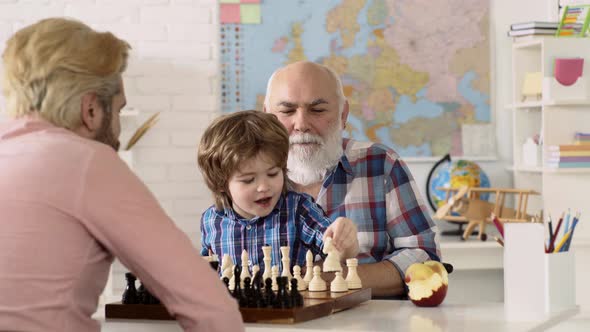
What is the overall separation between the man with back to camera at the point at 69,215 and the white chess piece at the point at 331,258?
537 mm

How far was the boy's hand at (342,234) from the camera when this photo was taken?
77.7 inches

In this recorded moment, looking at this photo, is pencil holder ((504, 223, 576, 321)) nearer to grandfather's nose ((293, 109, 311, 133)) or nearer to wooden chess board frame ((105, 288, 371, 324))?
wooden chess board frame ((105, 288, 371, 324))

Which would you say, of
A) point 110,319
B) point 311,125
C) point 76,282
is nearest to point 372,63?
point 311,125

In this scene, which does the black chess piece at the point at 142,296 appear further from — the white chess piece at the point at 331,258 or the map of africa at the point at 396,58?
the map of africa at the point at 396,58

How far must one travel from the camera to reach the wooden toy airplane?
15.3ft

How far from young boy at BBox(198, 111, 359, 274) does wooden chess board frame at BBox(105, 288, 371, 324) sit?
39cm

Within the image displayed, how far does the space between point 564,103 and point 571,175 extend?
0.38m

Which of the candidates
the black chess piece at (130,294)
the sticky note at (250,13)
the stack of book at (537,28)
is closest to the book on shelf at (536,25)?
the stack of book at (537,28)

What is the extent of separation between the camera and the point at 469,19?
5.04 meters

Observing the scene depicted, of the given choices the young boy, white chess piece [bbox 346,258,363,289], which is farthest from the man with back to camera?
the young boy

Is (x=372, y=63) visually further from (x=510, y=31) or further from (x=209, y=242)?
(x=209, y=242)

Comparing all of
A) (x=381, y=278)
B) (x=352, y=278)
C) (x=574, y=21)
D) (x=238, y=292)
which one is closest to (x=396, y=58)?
(x=574, y=21)

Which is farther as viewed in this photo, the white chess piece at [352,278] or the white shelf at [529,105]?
the white shelf at [529,105]

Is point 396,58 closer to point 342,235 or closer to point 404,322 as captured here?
point 342,235
